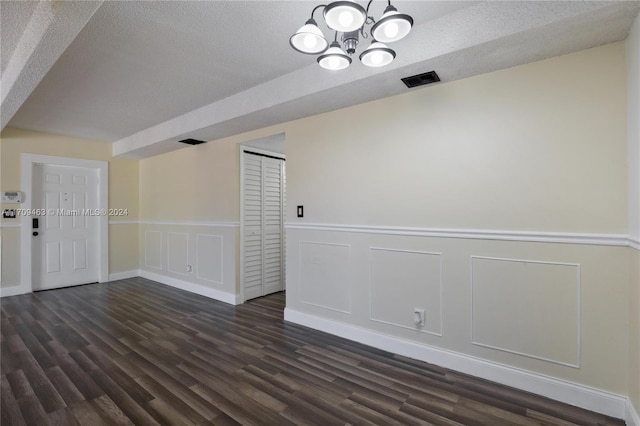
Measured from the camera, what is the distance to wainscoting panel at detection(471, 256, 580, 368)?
202cm

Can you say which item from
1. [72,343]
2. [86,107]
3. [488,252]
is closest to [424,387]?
[488,252]

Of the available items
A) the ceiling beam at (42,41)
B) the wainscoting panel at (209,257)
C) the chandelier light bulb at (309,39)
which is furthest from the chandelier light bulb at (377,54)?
the wainscoting panel at (209,257)

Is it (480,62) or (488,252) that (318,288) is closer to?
(488,252)

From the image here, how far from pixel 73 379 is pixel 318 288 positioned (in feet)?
6.96

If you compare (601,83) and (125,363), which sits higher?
(601,83)

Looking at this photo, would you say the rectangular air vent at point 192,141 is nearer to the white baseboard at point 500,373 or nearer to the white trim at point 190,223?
the white trim at point 190,223

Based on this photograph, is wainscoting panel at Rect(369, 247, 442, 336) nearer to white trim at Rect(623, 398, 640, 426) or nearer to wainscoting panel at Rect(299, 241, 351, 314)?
wainscoting panel at Rect(299, 241, 351, 314)

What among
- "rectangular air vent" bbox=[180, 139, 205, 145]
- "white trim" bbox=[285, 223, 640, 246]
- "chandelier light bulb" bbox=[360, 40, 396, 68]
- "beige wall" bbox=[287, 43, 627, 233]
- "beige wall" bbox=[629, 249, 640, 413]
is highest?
"rectangular air vent" bbox=[180, 139, 205, 145]

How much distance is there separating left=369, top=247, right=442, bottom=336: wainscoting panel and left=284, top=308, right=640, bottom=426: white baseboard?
166 mm

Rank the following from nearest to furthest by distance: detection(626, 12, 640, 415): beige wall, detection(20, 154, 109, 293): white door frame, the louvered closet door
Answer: detection(626, 12, 640, 415): beige wall < the louvered closet door < detection(20, 154, 109, 293): white door frame

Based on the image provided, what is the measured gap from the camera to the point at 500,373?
2229mm

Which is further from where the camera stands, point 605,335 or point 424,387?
point 424,387

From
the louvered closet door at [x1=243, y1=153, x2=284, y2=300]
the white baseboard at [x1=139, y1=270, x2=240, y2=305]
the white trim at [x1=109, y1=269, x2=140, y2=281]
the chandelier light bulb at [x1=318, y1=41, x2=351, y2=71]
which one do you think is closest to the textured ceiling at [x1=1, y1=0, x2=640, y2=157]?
the chandelier light bulb at [x1=318, y1=41, x2=351, y2=71]

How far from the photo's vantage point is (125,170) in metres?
5.76
